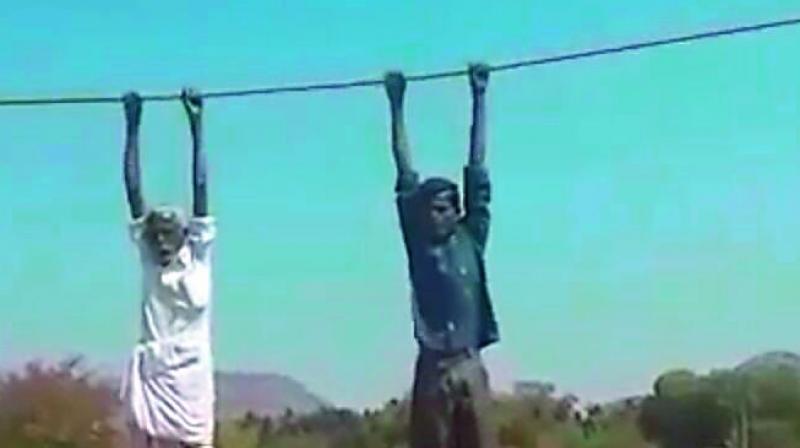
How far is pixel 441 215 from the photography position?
24.9ft

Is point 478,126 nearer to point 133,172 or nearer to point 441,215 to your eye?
point 441,215

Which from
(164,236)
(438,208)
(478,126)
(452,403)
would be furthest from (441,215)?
(164,236)

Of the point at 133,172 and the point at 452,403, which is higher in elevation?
the point at 133,172

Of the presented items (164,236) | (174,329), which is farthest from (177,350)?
(164,236)

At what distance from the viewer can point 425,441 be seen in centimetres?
756

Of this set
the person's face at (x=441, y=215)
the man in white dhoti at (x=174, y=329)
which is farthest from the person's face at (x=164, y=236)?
the person's face at (x=441, y=215)

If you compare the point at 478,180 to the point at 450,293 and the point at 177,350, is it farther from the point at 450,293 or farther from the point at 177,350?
the point at 177,350

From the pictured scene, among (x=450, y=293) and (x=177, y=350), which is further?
(x=177, y=350)

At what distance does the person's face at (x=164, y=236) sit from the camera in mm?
7855

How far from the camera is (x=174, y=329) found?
7.87m

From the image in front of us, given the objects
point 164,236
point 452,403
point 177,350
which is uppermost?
point 164,236

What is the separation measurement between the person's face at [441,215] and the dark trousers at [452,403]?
1.30 feet

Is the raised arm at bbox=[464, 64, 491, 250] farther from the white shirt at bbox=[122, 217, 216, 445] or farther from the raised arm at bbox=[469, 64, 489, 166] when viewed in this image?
the white shirt at bbox=[122, 217, 216, 445]

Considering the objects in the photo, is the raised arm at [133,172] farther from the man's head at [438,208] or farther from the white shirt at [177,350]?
the man's head at [438,208]
